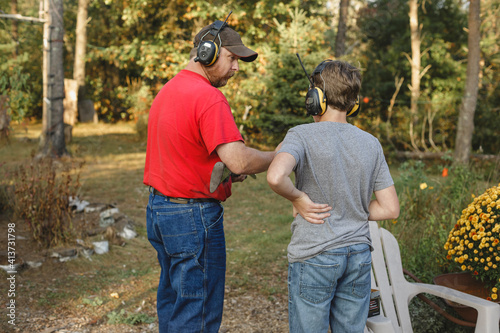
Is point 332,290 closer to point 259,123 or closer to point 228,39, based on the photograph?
point 228,39

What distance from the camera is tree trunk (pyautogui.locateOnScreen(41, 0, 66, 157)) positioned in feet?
32.4

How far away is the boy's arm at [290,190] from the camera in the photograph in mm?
1810

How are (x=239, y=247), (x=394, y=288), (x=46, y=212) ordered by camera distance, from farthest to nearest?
(x=239, y=247) → (x=46, y=212) → (x=394, y=288)

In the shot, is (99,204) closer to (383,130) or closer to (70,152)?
(70,152)

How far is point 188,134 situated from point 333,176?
2.56 feet

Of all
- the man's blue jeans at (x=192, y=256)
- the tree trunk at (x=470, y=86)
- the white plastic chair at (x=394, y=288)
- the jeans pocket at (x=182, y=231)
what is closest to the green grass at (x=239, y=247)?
the white plastic chair at (x=394, y=288)

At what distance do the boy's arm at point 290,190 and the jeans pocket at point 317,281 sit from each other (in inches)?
7.9

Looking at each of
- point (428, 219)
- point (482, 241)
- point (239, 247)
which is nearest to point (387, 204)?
point (482, 241)

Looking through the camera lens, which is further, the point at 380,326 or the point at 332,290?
the point at 380,326

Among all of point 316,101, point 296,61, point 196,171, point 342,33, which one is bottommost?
point 196,171

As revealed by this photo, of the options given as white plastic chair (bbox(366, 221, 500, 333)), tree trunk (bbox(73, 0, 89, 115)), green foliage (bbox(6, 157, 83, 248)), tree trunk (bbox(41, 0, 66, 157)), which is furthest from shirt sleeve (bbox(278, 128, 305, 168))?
tree trunk (bbox(73, 0, 89, 115))

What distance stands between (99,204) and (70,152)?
5.54 metres

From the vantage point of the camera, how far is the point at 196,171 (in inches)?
92.4

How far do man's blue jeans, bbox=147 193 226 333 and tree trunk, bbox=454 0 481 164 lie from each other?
7.92 metres
